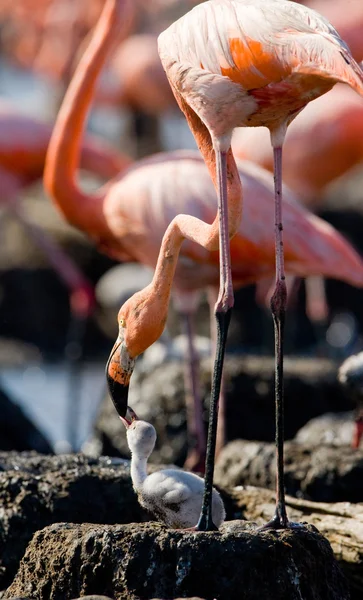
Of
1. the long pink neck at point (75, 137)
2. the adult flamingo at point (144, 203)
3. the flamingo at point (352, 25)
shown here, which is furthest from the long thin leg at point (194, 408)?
the flamingo at point (352, 25)

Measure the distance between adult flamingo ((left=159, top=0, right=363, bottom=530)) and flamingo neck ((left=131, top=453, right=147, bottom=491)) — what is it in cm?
35

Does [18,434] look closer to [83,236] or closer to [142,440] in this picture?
[142,440]

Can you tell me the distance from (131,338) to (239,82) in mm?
1074

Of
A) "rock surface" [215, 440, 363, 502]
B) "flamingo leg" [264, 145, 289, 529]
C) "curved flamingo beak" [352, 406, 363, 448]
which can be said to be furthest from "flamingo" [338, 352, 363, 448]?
"flamingo leg" [264, 145, 289, 529]

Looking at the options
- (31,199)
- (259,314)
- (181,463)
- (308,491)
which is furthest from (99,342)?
(308,491)

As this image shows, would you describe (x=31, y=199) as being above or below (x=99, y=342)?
above

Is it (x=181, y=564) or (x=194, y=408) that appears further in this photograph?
(x=194, y=408)

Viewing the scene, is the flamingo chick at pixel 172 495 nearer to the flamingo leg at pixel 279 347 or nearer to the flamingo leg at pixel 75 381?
the flamingo leg at pixel 279 347

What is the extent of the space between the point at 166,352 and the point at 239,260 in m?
2.16

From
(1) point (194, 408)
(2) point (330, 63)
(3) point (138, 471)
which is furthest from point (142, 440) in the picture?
(1) point (194, 408)

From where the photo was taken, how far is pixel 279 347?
454 centimetres

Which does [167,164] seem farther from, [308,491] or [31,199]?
[31,199]

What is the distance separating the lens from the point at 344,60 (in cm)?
409

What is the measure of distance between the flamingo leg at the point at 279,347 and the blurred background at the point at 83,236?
3.18 m
